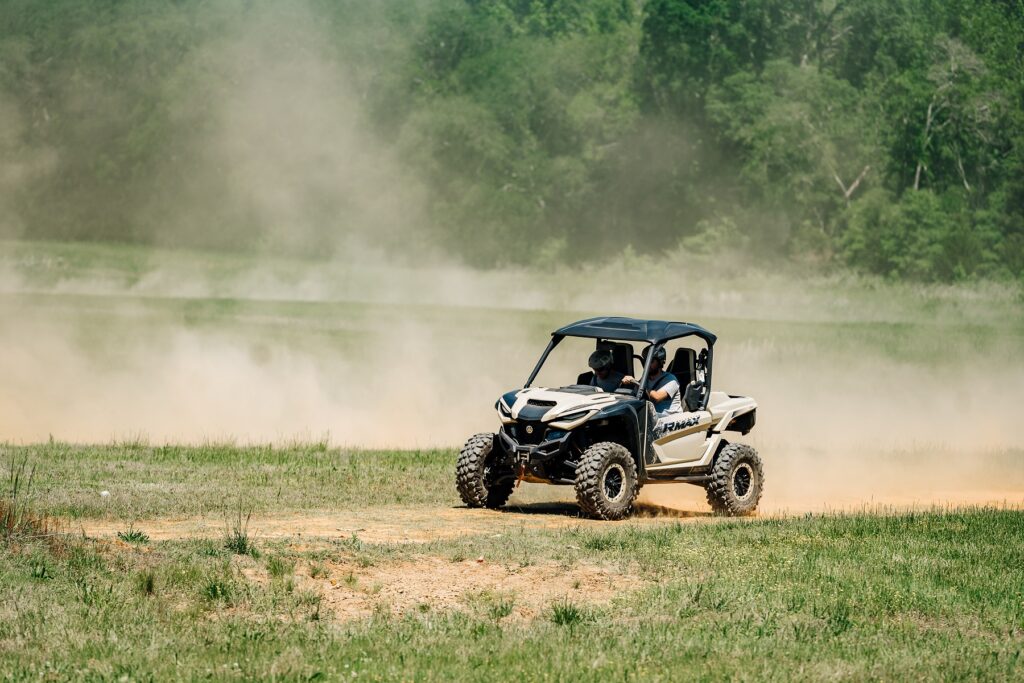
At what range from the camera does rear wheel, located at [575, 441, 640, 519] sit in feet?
58.7

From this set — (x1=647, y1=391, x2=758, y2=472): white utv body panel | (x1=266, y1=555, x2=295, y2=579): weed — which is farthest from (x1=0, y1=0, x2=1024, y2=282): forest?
(x1=266, y1=555, x2=295, y2=579): weed

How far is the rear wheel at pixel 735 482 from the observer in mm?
19578

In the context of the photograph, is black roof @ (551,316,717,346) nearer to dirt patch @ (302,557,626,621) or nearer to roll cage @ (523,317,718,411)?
roll cage @ (523,317,718,411)

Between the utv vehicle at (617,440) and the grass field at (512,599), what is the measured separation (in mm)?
616

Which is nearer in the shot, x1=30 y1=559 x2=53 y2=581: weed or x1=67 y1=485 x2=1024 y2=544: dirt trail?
x1=30 y1=559 x2=53 y2=581: weed

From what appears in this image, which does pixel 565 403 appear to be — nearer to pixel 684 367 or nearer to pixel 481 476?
pixel 481 476

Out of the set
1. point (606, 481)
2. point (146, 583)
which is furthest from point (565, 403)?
point (146, 583)

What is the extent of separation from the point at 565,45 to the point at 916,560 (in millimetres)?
73212

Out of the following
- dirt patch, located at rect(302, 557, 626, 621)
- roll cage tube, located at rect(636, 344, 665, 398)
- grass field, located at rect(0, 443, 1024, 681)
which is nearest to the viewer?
grass field, located at rect(0, 443, 1024, 681)

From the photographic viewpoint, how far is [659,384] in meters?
19.6

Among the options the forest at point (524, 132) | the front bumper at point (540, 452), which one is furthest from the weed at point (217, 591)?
the forest at point (524, 132)

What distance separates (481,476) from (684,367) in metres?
3.12

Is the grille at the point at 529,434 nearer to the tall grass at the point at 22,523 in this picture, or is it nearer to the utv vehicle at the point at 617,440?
the utv vehicle at the point at 617,440

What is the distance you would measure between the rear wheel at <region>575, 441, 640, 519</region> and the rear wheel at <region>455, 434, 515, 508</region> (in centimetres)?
124
